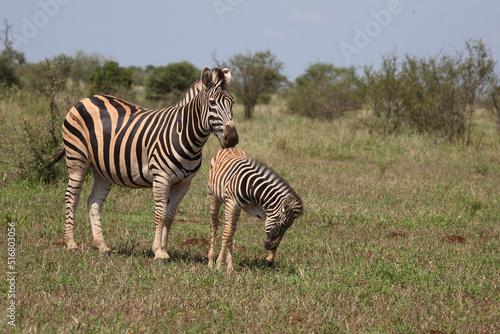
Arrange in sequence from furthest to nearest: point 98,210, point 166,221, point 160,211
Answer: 1. point 98,210
2. point 166,221
3. point 160,211

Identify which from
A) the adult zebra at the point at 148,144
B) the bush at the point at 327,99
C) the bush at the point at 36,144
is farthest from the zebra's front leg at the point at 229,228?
the bush at the point at 327,99

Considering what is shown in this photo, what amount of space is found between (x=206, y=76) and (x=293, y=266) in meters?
2.33

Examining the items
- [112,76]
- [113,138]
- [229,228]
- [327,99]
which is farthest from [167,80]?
[229,228]

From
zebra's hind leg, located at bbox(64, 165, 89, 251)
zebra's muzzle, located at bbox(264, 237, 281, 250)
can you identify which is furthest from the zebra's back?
zebra's muzzle, located at bbox(264, 237, 281, 250)

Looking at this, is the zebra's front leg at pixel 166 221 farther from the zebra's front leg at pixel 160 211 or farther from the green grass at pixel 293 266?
the green grass at pixel 293 266

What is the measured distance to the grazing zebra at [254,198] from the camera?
5.08m

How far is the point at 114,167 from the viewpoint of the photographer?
225 inches

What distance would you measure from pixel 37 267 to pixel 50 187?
14.0ft

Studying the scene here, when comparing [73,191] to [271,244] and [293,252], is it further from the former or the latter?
[293,252]

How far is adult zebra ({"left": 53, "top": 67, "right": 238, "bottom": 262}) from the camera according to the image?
5199 mm

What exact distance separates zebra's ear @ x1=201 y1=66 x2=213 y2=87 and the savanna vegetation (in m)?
1.95

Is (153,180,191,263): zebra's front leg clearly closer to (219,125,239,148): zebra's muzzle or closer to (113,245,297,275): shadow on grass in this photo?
(113,245,297,275): shadow on grass

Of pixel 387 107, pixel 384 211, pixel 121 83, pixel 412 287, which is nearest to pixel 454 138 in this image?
pixel 387 107

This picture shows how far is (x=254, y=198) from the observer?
523 cm
